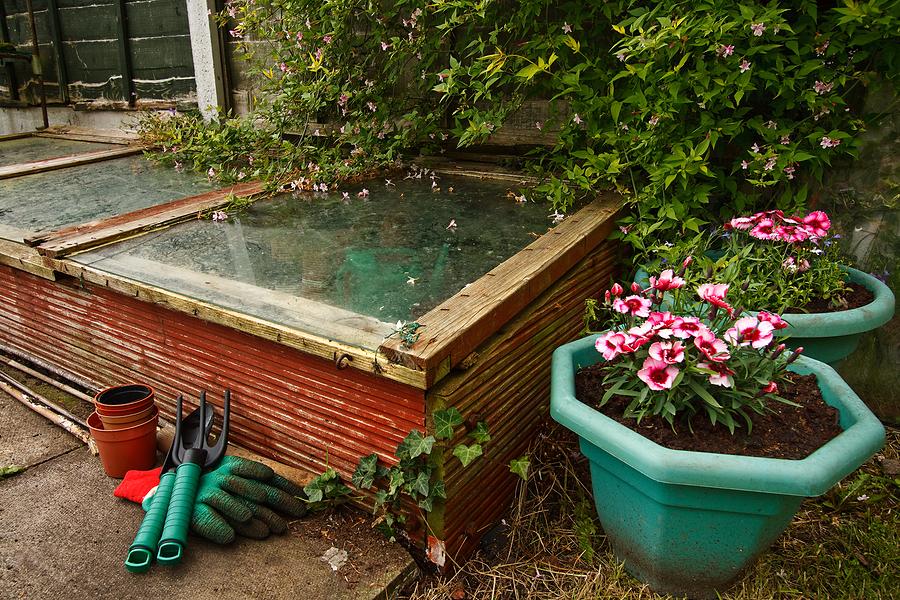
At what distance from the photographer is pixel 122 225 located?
2480 millimetres

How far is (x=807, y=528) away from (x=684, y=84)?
146cm

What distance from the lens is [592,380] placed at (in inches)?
70.9

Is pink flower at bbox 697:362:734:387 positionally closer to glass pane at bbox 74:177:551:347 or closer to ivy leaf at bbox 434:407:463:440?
ivy leaf at bbox 434:407:463:440

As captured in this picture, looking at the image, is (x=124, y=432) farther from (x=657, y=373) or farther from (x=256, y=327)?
(x=657, y=373)

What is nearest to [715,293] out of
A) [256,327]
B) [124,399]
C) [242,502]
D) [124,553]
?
[256,327]

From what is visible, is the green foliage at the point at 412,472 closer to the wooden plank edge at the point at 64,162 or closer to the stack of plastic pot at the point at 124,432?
the stack of plastic pot at the point at 124,432

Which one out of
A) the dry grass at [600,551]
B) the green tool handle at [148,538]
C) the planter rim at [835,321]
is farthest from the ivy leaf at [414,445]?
the planter rim at [835,321]

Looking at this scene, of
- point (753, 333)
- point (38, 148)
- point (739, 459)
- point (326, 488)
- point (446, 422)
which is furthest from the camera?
point (38, 148)

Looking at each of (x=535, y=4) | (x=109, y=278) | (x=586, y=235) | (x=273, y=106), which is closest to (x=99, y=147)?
(x=273, y=106)

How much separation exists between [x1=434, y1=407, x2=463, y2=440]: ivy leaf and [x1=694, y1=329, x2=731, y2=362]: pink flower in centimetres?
58

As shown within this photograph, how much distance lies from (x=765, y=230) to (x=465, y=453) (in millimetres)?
1240

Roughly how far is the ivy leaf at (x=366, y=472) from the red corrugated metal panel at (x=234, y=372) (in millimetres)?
30

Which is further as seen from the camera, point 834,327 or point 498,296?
point 834,327

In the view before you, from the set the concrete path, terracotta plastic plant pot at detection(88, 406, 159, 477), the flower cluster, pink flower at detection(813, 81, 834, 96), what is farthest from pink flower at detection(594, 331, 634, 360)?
terracotta plastic plant pot at detection(88, 406, 159, 477)
